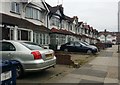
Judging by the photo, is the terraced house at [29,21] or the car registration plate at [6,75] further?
the terraced house at [29,21]

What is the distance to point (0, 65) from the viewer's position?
5012 mm

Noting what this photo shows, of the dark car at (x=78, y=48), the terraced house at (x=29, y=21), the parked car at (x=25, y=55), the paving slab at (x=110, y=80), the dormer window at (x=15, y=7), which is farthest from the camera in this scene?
the dark car at (x=78, y=48)

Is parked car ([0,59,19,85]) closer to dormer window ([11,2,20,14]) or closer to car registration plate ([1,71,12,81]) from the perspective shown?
car registration plate ([1,71,12,81])

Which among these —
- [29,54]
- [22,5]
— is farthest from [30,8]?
[29,54]

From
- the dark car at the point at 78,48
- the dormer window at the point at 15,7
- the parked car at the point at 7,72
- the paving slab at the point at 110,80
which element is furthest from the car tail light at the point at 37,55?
the dark car at the point at 78,48

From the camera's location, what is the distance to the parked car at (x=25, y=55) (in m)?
9.15

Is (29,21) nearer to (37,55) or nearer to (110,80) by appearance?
(37,55)

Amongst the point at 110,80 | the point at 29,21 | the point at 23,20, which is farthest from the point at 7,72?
the point at 29,21

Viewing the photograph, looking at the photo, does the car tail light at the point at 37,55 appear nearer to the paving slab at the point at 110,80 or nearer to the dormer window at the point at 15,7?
the paving slab at the point at 110,80

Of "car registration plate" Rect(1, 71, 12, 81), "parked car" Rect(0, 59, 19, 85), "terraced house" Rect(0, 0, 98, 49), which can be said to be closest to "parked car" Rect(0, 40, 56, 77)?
"parked car" Rect(0, 59, 19, 85)

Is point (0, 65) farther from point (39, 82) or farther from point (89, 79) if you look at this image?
point (89, 79)

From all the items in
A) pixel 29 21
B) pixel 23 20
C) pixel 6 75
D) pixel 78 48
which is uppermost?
pixel 29 21

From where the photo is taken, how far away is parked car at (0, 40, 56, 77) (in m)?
9.15

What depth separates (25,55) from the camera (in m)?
9.25
